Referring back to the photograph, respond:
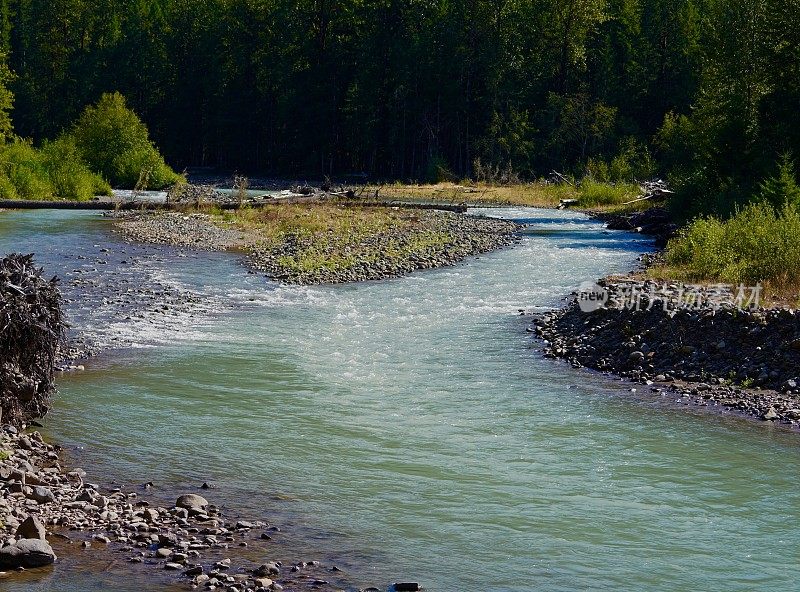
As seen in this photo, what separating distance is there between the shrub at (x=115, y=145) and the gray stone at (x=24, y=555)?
55.4m

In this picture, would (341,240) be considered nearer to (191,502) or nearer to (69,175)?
(69,175)

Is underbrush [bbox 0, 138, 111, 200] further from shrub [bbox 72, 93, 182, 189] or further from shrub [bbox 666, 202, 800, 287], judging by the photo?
shrub [bbox 666, 202, 800, 287]

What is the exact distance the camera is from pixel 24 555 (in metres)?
8.90

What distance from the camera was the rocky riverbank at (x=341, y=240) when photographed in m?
29.9

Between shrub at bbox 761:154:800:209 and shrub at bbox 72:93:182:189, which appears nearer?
shrub at bbox 761:154:800:209

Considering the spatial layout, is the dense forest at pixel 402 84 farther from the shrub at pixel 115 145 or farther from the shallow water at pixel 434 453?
the shallow water at pixel 434 453

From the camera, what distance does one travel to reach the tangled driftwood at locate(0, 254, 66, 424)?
12.6 meters

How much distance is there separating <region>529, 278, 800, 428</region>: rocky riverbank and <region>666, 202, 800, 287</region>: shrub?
1.24 metres

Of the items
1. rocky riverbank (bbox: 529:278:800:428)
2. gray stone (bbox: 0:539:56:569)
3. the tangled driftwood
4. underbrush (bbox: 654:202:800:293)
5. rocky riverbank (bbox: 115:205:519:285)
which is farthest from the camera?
rocky riverbank (bbox: 115:205:519:285)

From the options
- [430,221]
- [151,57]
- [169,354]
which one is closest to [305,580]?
[169,354]

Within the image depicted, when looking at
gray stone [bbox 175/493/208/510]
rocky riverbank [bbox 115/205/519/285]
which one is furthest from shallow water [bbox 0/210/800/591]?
rocky riverbank [bbox 115/205/519/285]

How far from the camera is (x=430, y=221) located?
43.5 m

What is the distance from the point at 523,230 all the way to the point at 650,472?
102ft

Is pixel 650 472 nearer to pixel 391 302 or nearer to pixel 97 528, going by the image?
pixel 97 528
